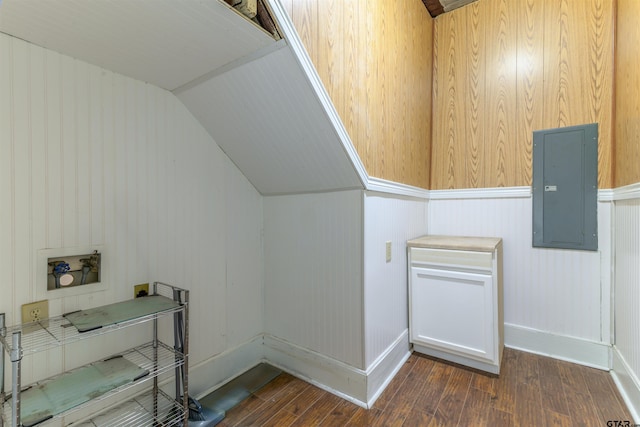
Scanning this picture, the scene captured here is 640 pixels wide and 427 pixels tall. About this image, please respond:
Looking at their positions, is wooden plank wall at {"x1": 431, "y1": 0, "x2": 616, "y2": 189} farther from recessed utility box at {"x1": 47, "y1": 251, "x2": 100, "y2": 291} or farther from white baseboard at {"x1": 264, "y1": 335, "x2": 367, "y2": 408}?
recessed utility box at {"x1": 47, "y1": 251, "x2": 100, "y2": 291}

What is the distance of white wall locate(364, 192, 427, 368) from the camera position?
1.76 m

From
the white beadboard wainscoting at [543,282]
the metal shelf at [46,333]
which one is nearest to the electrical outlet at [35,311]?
the metal shelf at [46,333]

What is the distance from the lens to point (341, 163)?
5.32ft

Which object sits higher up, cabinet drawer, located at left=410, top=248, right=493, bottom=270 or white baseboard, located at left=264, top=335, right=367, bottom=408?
cabinet drawer, located at left=410, top=248, right=493, bottom=270

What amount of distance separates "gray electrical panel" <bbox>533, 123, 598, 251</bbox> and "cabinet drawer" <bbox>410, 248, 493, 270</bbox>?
2.42 ft

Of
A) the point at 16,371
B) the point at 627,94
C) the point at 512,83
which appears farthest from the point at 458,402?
the point at 512,83

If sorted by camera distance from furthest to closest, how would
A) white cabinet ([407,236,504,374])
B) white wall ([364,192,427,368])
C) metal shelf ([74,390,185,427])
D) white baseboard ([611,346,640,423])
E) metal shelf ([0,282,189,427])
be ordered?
white cabinet ([407,236,504,374]) < white wall ([364,192,427,368]) < white baseboard ([611,346,640,423]) < metal shelf ([74,390,185,427]) < metal shelf ([0,282,189,427])

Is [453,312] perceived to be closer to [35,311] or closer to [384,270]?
[384,270]

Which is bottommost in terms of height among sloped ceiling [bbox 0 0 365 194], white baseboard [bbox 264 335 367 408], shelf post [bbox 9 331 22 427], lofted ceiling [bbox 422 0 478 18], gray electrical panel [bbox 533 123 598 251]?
white baseboard [bbox 264 335 367 408]

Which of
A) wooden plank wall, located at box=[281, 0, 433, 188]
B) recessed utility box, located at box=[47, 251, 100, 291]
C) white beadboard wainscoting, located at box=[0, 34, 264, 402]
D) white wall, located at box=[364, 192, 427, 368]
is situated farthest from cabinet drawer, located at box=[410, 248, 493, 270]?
recessed utility box, located at box=[47, 251, 100, 291]

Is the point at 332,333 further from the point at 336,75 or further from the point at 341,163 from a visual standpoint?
the point at 336,75

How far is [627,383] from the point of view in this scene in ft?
5.56

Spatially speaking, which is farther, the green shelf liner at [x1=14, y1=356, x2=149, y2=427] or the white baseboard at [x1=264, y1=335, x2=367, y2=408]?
the white baseboard at [x1=264, y1=335, x2=367, y2=408]

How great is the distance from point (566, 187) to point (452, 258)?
3.51ft
